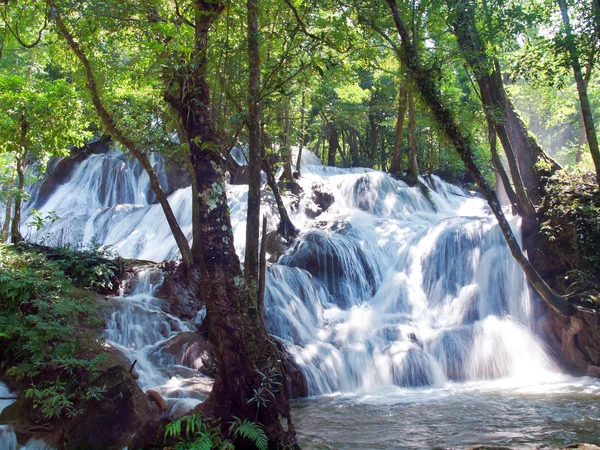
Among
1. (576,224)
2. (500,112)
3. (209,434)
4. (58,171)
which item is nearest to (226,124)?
(209,434)

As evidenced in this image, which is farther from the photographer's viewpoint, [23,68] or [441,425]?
[23,68]

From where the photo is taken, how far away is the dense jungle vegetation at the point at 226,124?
4457mm

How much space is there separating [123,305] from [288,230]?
734 centimetres

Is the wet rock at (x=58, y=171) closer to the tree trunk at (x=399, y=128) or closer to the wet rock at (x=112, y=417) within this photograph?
Answer: the tree trunk at (x=399, y=128)

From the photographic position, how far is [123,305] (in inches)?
388

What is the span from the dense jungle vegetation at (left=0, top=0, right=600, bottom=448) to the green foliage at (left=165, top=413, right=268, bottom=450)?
2 centimetres

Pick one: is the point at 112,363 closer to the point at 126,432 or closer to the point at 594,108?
the point at 126,432

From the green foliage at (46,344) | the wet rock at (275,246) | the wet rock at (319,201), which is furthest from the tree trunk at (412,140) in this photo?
the green foliage at (46,344)

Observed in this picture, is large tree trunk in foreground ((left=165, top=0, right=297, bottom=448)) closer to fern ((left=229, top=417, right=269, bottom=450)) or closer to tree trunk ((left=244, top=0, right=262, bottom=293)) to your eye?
fern ((left=229, top=417, right=269, bottom=450))

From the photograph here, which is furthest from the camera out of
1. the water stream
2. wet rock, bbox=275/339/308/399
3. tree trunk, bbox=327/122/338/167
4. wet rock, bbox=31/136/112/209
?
tree trunk, bbox=327/122/338/167

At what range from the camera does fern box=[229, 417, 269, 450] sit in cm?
396

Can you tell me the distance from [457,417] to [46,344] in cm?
613

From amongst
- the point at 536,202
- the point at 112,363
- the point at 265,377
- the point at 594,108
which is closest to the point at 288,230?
the point at 536,202

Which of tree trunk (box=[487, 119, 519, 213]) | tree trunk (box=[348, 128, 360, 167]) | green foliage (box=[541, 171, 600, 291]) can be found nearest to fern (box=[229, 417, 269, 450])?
tree trunk (box=[487, 119, 519, 213])
